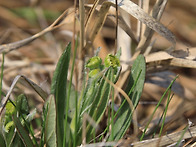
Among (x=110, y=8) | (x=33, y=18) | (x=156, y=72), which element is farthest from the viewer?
(x=33, y=18)

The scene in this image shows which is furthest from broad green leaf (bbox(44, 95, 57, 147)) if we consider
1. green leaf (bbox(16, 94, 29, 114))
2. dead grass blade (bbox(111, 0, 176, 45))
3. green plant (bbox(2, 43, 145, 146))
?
dead grass blade (bbox(111, 0, 176, 45))

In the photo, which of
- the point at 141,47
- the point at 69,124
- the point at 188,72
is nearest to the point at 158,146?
the point at 69,124

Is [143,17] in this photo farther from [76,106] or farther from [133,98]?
[76,106]

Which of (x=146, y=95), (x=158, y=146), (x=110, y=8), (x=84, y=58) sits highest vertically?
(x=110, y=8)

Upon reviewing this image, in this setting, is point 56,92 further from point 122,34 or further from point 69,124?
point 122,34

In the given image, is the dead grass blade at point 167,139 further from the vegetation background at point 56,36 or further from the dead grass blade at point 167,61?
the vegetation background at point 56,36

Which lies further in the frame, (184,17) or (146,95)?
(184,17)

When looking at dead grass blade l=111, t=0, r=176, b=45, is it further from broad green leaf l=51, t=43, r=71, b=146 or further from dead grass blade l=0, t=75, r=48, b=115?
dead grass blade l=0, t=75, r=48, b=115

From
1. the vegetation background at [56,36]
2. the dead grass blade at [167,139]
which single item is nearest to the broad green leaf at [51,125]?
the dead grass blade at [167,139]
